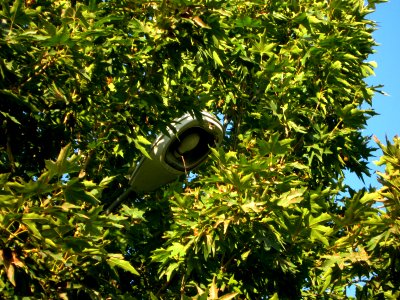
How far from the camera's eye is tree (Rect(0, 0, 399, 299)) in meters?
5.93

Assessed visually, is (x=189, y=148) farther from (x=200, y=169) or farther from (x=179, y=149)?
(x=200, y=169)

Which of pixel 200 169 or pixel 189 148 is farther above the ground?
pixel 200 169

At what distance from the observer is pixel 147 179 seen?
7043mm

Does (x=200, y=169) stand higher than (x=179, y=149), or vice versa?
(x=200, y=169)

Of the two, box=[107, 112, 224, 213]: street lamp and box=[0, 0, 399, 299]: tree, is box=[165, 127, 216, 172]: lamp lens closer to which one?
box=[107, 112, 224, 213]: street lamp

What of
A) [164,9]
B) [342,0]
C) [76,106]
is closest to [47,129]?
[76,106]

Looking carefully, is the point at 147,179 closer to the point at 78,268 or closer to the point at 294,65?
the point at 78,268

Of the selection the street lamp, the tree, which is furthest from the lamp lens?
the tree

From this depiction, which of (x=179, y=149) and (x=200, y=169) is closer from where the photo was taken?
(x=179, y=149)

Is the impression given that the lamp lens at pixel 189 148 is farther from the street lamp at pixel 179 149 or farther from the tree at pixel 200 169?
the tree at pixel 200 169

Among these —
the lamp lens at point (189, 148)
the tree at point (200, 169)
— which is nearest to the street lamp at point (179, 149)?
the lamp lens at point (189, 148)

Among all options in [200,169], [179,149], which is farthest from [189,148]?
[200,169]

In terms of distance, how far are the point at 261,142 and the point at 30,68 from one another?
2.42m

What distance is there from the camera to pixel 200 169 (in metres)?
9.60
